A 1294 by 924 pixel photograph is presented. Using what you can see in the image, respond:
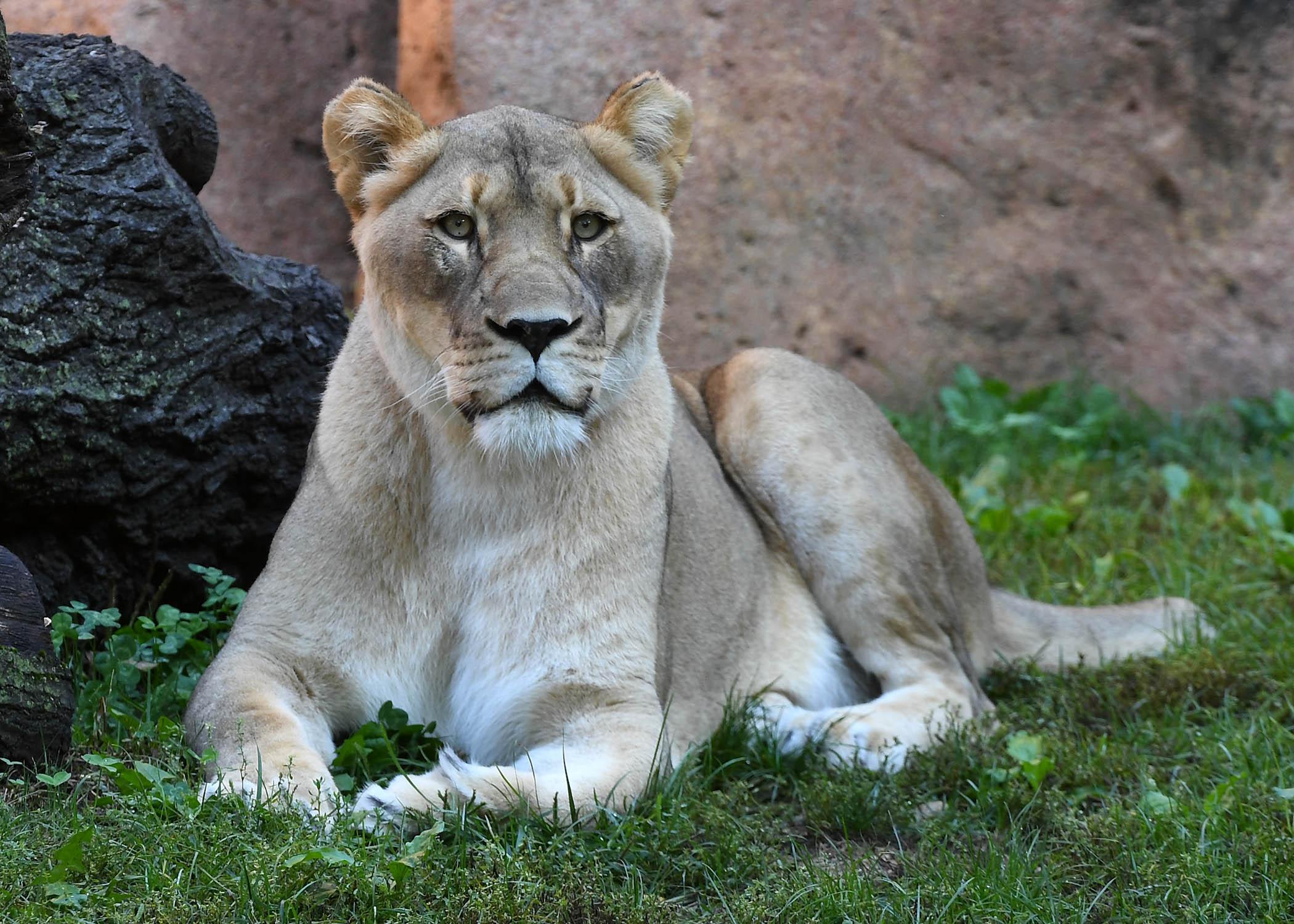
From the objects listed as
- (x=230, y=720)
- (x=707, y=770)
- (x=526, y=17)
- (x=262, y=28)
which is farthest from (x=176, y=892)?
(x=262, y=28)

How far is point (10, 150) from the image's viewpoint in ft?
9.43

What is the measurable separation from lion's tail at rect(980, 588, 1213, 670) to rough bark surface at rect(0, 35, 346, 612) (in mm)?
2250

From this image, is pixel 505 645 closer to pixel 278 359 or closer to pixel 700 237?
pixel 278 359

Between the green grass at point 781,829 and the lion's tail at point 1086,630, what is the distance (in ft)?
0.34

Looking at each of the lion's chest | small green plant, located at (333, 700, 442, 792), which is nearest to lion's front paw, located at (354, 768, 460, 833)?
small green plant, located at (333, 700, 442, 792)

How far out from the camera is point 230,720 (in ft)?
10.1

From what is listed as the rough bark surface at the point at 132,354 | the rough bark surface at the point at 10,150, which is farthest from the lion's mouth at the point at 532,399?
the rough bark surface at the point at 132,354

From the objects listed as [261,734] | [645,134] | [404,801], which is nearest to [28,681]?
[261,734]

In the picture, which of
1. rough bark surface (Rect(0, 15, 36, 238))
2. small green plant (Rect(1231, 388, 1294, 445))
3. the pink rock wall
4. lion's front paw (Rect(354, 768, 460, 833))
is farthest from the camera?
small green plant (Rect(1231, 388, 1294, 445))

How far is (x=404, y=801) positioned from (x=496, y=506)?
0.74m

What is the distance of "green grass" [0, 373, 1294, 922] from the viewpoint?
2.57m

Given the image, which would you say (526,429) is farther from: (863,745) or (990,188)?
(990,188)

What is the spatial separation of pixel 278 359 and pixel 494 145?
1224 mm

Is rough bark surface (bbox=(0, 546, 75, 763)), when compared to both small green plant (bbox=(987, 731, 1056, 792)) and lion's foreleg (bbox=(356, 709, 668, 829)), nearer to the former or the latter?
lion's foreleg (bbox=(356, 709, 668, 829))
